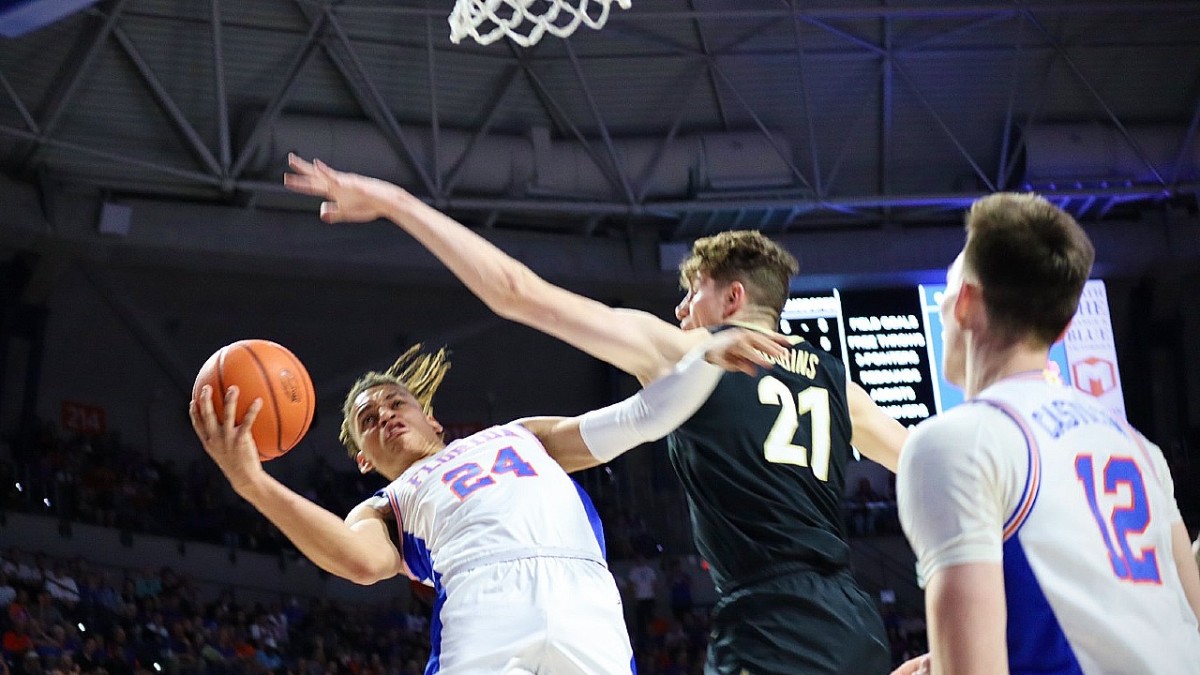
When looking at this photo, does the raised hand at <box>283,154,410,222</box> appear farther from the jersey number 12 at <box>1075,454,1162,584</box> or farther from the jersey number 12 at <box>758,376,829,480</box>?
the jersey number 12 at <box>1075,454,1162,584</box>

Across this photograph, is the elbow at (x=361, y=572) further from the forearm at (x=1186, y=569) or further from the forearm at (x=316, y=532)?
the forearm at (x=1186, y=569)

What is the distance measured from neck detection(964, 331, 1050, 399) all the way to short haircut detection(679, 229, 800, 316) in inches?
66.5

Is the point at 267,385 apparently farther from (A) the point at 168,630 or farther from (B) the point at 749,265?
(A) the point at 168,630

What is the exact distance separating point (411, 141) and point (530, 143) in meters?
1.64

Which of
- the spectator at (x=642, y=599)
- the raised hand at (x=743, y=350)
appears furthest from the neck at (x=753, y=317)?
the spectator at (x=642, y=599)

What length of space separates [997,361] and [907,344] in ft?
48.1

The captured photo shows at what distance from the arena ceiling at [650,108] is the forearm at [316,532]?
11495mm

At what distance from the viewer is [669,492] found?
19.3 meters

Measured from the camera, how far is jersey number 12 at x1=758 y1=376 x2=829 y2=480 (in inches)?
145

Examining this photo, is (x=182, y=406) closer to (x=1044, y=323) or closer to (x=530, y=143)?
(x=530, y=143)

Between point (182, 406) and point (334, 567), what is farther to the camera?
point (182, 406)

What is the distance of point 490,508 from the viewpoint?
14.1 feet

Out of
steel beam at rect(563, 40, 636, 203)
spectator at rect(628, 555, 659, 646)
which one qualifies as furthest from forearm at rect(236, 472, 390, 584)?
spectator at rect(628, 555, 659, 646)

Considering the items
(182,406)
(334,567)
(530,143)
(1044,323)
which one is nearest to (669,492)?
(530,143)
